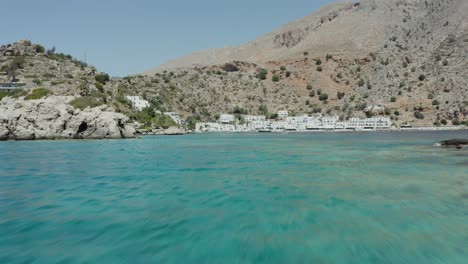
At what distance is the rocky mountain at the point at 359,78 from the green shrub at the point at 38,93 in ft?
207

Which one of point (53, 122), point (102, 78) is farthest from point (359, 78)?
point (53, 122)

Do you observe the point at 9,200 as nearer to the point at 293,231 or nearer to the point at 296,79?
the point at 293,231

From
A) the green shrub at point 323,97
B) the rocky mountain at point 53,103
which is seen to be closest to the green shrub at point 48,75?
the rocky mountain at point 53,103

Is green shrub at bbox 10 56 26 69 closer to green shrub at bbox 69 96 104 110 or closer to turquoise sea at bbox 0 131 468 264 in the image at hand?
green shrub at bbox 69 96 104 110

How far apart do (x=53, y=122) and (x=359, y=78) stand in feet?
442

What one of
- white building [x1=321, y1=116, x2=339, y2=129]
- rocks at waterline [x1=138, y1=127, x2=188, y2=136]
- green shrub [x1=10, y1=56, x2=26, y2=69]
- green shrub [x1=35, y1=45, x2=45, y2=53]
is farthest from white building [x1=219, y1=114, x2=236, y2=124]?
green shrub [x1=10, y1=56, x2=26, y2=69]

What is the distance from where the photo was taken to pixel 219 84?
6811 inches

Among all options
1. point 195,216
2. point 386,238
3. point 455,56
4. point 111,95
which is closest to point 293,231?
point 386,238

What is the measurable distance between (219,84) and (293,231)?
165 meters

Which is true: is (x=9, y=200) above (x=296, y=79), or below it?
below

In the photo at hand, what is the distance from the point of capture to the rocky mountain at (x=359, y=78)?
13925 cm

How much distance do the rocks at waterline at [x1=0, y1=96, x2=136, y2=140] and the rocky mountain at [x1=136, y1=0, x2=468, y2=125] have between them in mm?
73538

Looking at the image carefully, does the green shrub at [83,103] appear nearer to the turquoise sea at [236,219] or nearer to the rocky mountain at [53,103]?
the rocky mountain at [53,103]

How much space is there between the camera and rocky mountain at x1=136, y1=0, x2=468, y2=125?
457 feet
